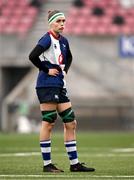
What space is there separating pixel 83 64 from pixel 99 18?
1601mm

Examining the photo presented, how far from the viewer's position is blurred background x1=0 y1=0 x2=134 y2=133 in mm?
24688

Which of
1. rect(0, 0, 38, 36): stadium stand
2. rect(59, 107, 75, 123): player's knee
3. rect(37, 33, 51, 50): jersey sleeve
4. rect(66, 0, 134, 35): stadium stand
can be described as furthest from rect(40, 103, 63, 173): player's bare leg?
rect(0, 0, 38, 36): stadium stand

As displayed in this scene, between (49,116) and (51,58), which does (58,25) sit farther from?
(49,116)

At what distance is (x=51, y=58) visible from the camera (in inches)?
365

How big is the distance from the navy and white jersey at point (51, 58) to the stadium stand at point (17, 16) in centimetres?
1781

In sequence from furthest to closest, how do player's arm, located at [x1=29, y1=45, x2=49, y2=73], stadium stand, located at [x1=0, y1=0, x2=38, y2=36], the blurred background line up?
stadium stand, located at [x1=0, y1=0, x2=38, y2=36] → the blurred background → player's arm, located at [x1=29, y1=45, x2=49, y2=73]

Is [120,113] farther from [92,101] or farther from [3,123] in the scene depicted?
[3,123]

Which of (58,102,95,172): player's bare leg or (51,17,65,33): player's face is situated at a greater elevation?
(51,17,65,33): player's face

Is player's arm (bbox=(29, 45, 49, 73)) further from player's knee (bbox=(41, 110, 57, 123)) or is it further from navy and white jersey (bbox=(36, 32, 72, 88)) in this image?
player's knee (bbox=(41, 110, 57, 123))

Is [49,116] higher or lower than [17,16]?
lower

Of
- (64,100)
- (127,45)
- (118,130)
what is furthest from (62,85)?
(127,45)

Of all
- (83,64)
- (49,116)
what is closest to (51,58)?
(49,116)

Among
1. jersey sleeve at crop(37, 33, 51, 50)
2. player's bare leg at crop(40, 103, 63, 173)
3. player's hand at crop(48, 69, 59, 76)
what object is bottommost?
player's bare leg at crop(40, 103, 63, 173)

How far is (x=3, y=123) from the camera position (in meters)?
25.4
